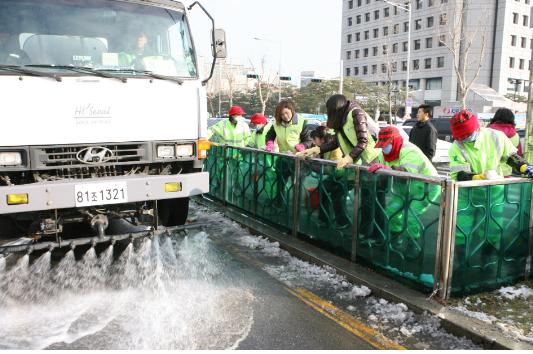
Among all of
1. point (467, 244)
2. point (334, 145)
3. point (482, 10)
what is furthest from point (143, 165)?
point (482, 10)

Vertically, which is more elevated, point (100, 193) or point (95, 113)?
point (95, 113)

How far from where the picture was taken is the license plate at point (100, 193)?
446 centimetres

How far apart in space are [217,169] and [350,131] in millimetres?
3659

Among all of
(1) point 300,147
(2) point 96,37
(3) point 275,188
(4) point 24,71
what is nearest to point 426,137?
(1) point 300,147

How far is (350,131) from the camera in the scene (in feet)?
17.3

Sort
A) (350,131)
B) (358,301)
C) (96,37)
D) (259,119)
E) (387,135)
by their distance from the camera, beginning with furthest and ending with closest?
(259,119) < (350,131) < (96,37) < (387,135) < (358,301)

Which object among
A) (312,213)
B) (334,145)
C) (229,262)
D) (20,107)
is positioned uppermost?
(20,107)

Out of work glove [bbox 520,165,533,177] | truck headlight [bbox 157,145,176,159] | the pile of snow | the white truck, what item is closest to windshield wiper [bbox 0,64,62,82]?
the white truck

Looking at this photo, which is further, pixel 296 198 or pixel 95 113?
pixel 296 198

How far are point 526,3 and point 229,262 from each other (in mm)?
65297

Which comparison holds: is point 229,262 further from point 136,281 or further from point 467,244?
point 467,244

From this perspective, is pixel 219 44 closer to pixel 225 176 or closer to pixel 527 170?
pixel 225 176

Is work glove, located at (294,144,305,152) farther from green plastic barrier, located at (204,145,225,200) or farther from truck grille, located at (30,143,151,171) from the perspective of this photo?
truck grille, located at (30,143,151,171)

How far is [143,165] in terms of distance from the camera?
16.5 ft
